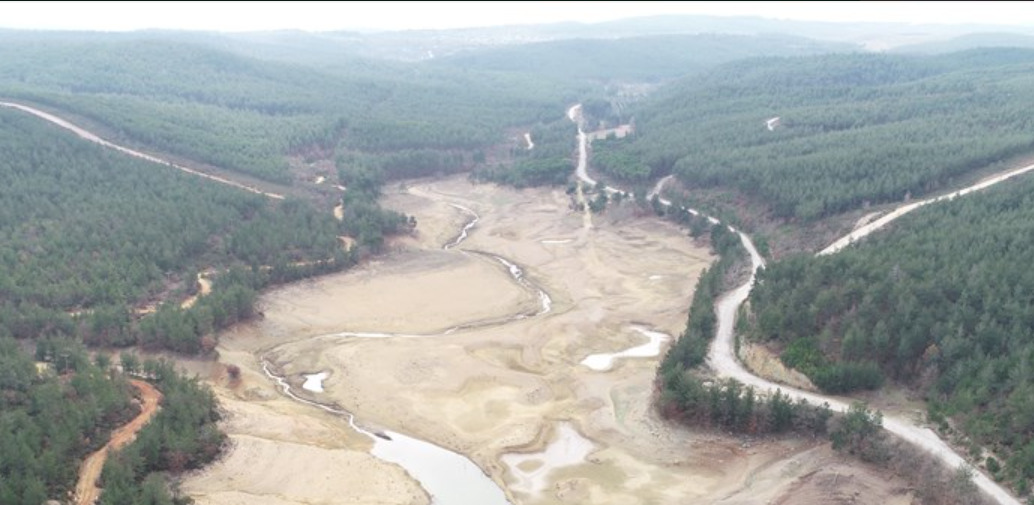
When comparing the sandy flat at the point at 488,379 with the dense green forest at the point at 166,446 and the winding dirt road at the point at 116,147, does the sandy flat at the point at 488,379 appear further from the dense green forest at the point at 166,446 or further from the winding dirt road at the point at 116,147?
the winding dirt road at the point at 116,147

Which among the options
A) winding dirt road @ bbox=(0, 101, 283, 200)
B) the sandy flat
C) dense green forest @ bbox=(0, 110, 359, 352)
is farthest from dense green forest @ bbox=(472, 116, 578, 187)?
dense green forest @ bbox=(0, 110, 359, 352)


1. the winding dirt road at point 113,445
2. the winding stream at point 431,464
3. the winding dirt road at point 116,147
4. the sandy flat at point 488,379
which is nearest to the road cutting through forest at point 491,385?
the sandy flat at point 488,379

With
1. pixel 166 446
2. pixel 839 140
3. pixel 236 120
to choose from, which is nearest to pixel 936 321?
pixel 166 446

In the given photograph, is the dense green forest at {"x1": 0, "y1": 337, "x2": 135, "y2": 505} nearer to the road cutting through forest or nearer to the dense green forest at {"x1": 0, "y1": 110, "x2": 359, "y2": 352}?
the road cutting through forest

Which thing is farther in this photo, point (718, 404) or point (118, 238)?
point (118, 238)

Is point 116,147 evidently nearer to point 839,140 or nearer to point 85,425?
point 85,425

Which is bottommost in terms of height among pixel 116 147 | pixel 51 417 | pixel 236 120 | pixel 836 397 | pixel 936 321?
pixel 836 397
